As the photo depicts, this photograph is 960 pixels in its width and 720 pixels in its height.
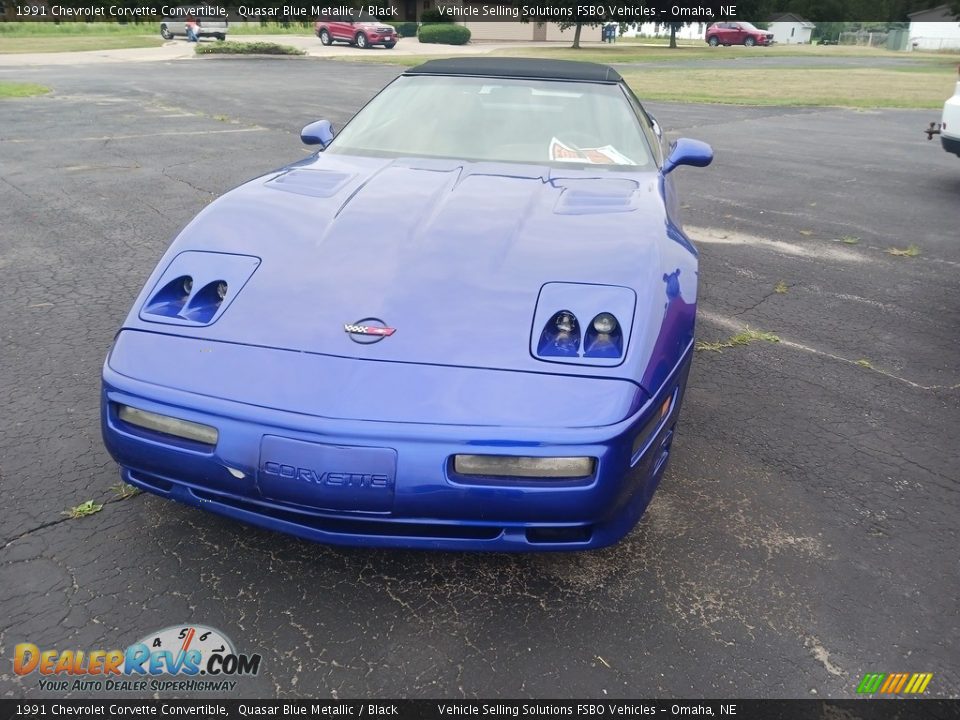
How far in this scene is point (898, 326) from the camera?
4223 millimetres

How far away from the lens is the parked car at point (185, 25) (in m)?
34.2

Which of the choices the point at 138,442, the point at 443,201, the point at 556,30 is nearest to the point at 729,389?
the point at 443,201

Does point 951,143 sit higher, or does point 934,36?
point 934,36

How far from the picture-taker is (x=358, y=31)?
1346 inches

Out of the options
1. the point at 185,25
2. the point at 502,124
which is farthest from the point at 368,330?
the point at 185,25

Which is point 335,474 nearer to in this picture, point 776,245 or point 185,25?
point 776,245

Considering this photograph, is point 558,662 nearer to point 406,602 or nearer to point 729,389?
point 406,602

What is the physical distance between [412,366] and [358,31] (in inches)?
1420

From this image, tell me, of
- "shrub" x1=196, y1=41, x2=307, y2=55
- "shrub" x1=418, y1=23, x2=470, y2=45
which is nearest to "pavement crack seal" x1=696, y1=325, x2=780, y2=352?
"shrub" x1=196, y1=41, x2=307, y2=55

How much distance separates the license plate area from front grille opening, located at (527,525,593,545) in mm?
400

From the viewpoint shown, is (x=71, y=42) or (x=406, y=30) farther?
(x=406, y=30)

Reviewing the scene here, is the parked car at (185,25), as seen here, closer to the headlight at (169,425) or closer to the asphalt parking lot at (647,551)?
the asphalt parking lot at (647,551)

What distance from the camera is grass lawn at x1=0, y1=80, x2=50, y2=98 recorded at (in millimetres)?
13750

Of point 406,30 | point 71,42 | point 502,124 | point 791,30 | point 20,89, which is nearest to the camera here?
point 502,124
